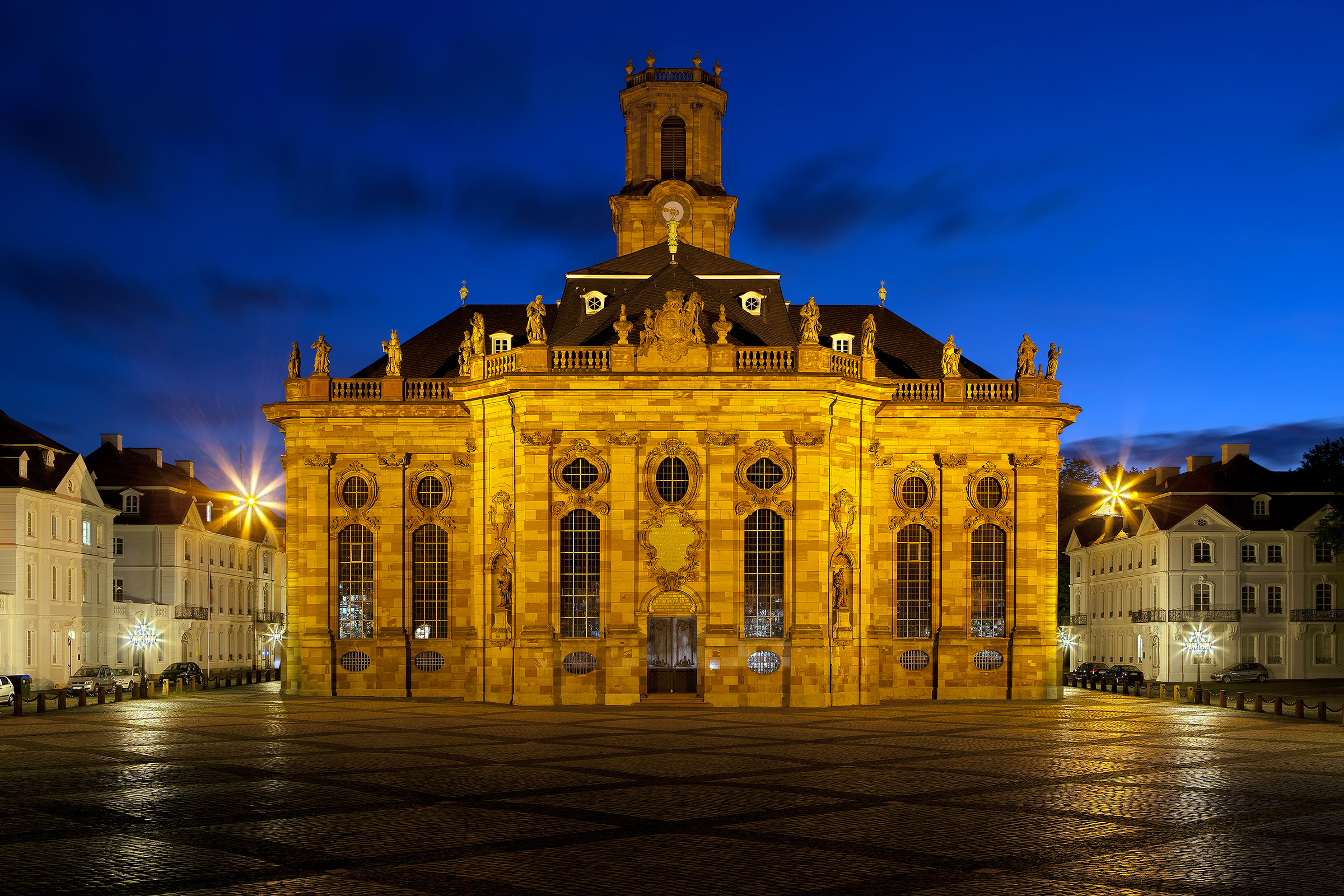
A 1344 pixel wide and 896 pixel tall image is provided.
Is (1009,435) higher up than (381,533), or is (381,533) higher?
(1009,435)

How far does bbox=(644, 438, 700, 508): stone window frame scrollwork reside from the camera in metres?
54.5

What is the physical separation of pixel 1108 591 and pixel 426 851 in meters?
92.3

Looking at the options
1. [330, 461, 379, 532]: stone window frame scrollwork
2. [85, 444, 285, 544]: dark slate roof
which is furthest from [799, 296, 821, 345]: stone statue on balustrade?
[85, 444, 285, 544]: dark slate roof

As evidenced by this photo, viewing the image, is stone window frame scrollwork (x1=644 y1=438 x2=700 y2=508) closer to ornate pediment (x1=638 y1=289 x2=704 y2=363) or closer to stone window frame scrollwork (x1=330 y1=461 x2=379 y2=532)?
ornate pediment (x1=638 y1=289 x2=704 y2=363)

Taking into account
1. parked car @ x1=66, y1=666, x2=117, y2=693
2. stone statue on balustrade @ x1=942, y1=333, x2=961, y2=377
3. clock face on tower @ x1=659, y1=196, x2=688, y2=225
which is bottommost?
parked car @ x1=66, y1=666, x2=117, y2=693

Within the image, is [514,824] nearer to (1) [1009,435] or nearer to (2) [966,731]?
(2) [966,731]

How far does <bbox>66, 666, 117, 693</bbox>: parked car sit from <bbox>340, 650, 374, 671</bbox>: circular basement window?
52.1 ft

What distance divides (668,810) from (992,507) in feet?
132

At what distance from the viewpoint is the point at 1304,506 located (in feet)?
294

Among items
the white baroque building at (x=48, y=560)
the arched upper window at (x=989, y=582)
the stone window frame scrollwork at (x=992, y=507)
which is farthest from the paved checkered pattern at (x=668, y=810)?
the white baroque building at (x=48, y=560)

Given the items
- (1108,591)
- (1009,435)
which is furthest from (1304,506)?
(1009,435)

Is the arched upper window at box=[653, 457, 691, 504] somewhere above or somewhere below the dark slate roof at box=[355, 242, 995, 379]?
below

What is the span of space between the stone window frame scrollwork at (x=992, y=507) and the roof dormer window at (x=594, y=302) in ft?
56.8

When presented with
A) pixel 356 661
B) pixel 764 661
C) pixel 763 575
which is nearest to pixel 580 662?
pixel 764 661
